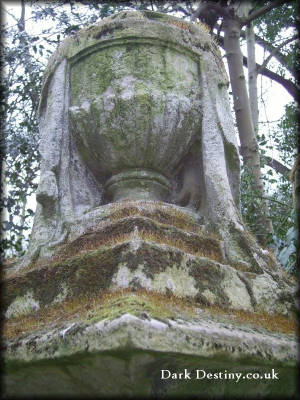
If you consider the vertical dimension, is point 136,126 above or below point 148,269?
above

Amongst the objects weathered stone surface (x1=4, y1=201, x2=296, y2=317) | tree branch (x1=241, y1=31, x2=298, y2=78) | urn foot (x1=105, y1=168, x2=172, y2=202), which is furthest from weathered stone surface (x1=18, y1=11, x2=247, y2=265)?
tree branch (x1=241, y1=31, x2=298, y2=78)

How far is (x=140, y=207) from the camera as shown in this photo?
3.24 m

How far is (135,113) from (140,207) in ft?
2.30

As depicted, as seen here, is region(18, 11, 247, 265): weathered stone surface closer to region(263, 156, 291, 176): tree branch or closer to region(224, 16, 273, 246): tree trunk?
region(224, 16, 273, 246): tree trunk

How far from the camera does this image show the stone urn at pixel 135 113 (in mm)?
3611

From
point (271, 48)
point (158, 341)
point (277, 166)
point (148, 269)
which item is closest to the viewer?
point (158, 341)

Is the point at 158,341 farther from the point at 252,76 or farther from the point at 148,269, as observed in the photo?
the point at 252,76

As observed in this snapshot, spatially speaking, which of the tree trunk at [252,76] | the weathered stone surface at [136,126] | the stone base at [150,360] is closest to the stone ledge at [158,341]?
the stone base at [150,360]

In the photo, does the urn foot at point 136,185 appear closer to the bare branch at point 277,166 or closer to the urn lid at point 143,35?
the urn lid at point 143,35

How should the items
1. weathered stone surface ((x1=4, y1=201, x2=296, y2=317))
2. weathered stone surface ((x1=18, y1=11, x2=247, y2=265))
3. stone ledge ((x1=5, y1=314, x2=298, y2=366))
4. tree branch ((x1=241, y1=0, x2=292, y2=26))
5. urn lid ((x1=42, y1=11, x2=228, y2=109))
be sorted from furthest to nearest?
tree branch ((x1=241, y1=0, x2=292, y2=26)), urn lid ((x1=42, y1=11, x2=228, y2=109)), weathered stone surface ((x1=18, y1=11, x2=247, y2=265)), weathered stone surface ((x1=4, y1=201, x2=296, y2=317)), stone ledge ((x1=5, y1=314, x2=298, y2=366))

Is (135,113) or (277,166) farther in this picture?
(277,166)

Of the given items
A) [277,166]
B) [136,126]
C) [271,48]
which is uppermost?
[271,48]

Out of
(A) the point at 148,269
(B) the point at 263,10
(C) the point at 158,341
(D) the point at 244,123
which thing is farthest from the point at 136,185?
(B) the point at 263,10

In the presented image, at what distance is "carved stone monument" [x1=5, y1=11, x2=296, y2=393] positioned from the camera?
236cm
